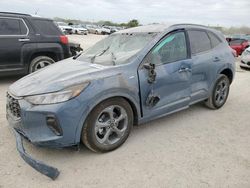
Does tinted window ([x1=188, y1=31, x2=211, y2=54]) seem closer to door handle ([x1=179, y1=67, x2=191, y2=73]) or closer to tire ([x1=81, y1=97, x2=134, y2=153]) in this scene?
door handle ([x1=179, y1=67, x2=191, y2=73])

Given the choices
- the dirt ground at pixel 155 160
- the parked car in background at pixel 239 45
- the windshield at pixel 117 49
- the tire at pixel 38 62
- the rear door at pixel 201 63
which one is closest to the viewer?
the dirt ground at pixel 155 160

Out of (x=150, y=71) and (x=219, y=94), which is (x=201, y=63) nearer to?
(x=219, y=94)

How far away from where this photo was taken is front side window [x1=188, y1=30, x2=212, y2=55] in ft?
14.9

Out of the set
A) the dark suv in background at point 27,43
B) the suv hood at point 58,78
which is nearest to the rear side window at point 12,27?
the dark suv in background at point 27,43

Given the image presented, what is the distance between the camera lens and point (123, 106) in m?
3.50

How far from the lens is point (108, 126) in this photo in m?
3.44

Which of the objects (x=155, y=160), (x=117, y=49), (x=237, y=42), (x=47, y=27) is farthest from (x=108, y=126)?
(x=237, y=42)

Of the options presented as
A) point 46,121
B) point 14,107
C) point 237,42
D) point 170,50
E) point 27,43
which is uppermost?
point 27,43

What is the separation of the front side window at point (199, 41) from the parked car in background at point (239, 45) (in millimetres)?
12578

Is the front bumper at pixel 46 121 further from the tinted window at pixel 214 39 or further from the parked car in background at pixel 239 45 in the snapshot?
the parked car in background at pixel 239 45

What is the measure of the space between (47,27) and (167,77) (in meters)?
4.69

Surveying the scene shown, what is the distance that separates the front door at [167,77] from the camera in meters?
3.75

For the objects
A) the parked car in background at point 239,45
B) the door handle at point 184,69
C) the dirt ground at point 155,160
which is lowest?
the dirt ground at point 155,160

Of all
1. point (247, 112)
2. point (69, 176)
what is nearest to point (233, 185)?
point (69, 176)
